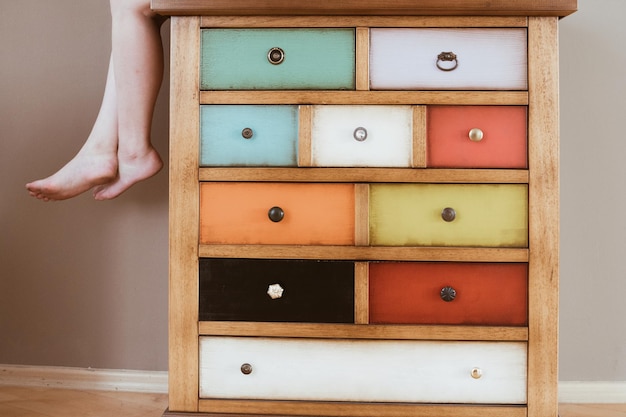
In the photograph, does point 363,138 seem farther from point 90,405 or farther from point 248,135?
point 90,405

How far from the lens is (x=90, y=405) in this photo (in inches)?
69.7

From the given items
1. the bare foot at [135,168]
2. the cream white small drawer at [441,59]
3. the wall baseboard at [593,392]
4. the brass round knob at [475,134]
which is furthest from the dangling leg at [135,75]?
the wall baseboard at [593,392]

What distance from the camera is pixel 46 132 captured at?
1.94 m

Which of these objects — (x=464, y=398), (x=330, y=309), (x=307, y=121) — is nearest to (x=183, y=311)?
(x=330, y=309)

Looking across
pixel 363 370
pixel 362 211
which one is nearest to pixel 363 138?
pixel 362 211

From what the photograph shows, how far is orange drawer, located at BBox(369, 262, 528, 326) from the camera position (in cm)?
134

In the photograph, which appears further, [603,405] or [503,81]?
[603,405]

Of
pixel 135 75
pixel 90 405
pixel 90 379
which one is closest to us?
pixel 135 75

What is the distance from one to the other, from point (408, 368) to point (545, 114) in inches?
27.8

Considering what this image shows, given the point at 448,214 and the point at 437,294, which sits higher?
the point at 448,214

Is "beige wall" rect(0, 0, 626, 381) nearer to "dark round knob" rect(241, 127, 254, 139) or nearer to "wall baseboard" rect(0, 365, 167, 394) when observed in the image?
"wall baseboard" rect(0, 365, 167, 394)

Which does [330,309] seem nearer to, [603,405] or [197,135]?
[197,135]

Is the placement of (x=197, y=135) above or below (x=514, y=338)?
above

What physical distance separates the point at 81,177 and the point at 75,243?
1.20 feet
